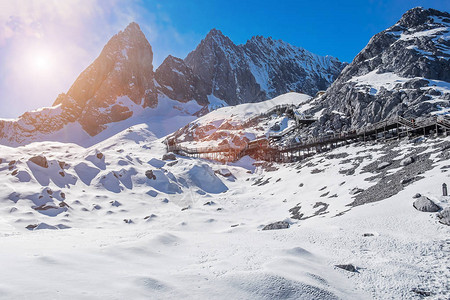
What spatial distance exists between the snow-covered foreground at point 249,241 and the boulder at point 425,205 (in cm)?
41

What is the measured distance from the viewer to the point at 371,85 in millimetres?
67688

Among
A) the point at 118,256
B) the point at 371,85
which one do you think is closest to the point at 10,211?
the point at 118,256

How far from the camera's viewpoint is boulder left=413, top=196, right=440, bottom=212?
14367 mm

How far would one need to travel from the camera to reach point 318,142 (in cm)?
5500

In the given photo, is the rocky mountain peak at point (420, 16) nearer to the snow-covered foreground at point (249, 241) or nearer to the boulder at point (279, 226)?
the snow-covered foreground at point (249, 241)

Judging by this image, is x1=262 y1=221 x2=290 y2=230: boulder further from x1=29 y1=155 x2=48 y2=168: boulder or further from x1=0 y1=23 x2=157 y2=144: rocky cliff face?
x1=0 y1=23 x2=157 y2=144: rocky cliff face

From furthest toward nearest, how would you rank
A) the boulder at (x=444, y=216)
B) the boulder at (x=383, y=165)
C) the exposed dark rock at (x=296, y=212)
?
1. the boulder at (x=383, y=165)
2. the exposed dark rock at (x=296, y=212)
3. the boulder at (x=444, y=216)

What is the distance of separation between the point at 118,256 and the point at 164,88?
176m

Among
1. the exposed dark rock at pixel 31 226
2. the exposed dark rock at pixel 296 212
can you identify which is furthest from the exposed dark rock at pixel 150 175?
the exposed dark rock at pixel 296 212

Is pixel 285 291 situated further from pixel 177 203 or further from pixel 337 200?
pixel 177 203

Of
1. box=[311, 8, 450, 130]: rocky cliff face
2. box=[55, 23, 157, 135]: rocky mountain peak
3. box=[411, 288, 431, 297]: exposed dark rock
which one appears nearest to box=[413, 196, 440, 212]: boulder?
box=[411, 288, 431, 297]: exposed dark rock

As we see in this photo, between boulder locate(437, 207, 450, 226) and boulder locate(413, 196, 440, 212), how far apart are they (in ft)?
2.59

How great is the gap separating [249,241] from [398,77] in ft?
237

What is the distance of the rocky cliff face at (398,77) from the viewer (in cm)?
5447
